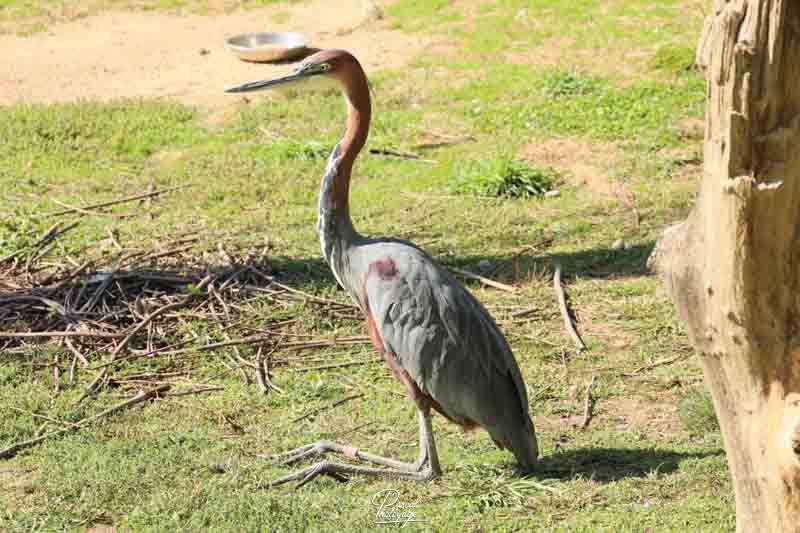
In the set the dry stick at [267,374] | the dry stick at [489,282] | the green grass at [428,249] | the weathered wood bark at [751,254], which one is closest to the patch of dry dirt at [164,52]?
the green grass at [428,249]

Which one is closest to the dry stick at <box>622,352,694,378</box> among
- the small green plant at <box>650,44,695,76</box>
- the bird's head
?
the bird's head

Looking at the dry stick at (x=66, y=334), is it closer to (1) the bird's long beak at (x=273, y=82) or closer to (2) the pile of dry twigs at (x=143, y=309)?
(2) the pile of dry twigs at (x=143, y=309)

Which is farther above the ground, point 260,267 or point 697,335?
point 697,335

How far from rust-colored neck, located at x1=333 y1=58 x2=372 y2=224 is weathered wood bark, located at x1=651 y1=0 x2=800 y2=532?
7.35ft

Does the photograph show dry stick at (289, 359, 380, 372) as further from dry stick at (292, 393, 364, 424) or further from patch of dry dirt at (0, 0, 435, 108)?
patch of dry dirt at (0, 0, 435, 108)

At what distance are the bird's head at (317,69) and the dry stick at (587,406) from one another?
7.25ft

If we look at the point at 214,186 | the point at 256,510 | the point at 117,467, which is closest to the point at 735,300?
the point at 256,510

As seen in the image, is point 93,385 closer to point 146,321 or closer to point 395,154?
point 146,321

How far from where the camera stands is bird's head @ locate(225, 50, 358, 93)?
239 inches

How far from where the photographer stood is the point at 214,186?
402 inches

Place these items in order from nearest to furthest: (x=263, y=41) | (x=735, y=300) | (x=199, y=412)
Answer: (x=735, y=300) → (x=199, y=412) → (x=263, y=41)

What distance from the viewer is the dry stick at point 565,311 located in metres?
7.32

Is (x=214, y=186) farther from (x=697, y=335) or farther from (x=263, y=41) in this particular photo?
(x=697, y=335)

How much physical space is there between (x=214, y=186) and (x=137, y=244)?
5.09 feet
